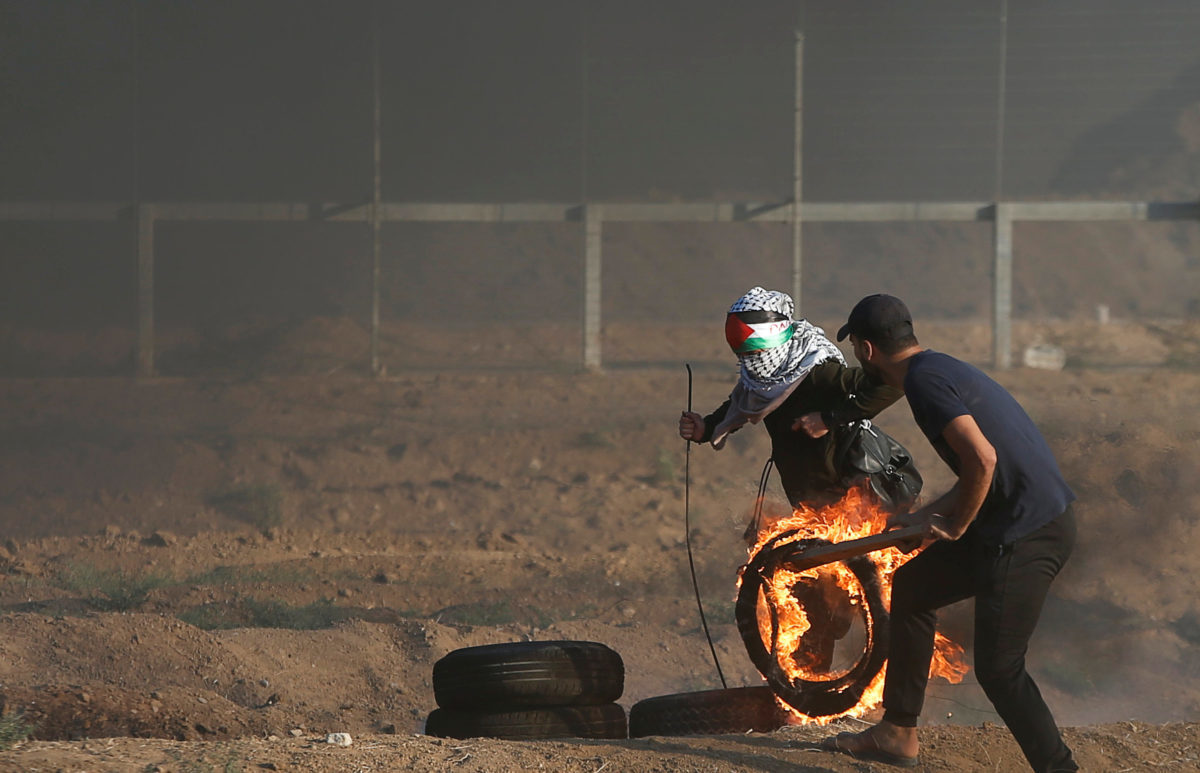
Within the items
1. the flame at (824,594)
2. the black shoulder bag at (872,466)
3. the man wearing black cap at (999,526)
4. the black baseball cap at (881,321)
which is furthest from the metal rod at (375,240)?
the man wearing black cap at (999,526)

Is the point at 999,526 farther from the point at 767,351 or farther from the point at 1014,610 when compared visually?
the point at 767,351

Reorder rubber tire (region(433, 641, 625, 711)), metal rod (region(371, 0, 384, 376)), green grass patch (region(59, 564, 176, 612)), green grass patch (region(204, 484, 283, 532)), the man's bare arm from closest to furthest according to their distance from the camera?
the man's bare arm
rubber tire (region(433, 641, 625, 711))
green grass patch (region(59, 564, 176, 612))
green grass patch (region(204, 484, 283, 532))
metal rod (region(371, 0, 384, 376))

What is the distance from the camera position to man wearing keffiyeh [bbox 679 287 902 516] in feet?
20.9

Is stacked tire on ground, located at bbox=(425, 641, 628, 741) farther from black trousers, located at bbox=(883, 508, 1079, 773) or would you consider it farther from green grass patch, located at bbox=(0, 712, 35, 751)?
black trousers, located at bbox=(883, 508, 1079, 773)

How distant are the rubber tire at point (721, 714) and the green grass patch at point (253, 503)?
11.9 metres

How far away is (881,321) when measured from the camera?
5.49 meters

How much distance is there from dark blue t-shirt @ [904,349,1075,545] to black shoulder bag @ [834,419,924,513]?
3.69 ft

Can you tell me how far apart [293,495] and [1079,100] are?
20380 millimetres

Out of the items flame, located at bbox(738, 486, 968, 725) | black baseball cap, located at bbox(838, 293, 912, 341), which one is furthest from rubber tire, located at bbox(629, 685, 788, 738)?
black baseball cap, located at bbox(838, 293, 912, 341)

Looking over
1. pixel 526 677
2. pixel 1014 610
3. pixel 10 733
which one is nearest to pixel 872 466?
pixel 1014 610

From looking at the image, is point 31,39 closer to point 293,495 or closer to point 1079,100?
point 293,495

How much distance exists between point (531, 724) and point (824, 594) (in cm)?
160

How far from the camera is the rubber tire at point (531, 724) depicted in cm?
678

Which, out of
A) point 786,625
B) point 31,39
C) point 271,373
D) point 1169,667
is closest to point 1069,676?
point 1169,667
